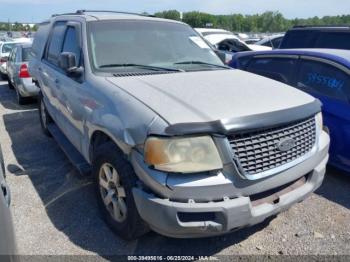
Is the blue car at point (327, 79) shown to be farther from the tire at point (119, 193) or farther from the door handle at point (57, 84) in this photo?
the door handle at point (57, 84)

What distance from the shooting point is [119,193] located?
3033 mm

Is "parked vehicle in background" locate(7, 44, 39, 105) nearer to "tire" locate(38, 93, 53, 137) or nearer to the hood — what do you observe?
"tire" locate(38, 93, 53, 137)

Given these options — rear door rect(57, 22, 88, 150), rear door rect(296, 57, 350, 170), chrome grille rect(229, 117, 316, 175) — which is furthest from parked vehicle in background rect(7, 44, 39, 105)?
chrome grille rect(229, 117, 316, 175)

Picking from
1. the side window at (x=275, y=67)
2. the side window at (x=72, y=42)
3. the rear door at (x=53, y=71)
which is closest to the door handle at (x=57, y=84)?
the rear door at (x=53, y=71)

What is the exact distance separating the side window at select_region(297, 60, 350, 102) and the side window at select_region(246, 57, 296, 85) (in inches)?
6.8

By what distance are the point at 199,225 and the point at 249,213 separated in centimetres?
38

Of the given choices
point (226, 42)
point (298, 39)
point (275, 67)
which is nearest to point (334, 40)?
point (298, 39)

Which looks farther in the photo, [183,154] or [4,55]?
[4,55]

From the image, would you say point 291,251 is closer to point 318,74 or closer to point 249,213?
point 249,213

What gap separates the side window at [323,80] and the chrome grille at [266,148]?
156 cm

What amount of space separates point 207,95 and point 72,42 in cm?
209

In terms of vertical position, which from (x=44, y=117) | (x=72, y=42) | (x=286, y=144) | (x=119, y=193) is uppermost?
(x=72, y=42)

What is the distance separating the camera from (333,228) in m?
3.43

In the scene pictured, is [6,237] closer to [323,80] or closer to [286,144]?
[286,144]
